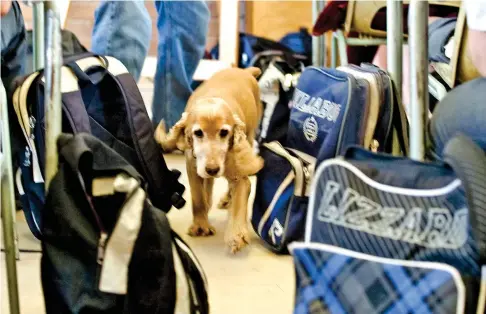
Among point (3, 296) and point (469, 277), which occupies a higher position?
point (469, 277)

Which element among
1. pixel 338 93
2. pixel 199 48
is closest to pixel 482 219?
pixel 338 93

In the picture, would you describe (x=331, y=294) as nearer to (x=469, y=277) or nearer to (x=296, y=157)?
(x=469, y=277)

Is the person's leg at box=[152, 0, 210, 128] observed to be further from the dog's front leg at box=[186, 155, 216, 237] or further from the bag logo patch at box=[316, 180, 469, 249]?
the bag logo patch at box=[316, 180, 469, 249]

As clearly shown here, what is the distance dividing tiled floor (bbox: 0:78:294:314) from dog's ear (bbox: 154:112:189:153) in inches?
9.2

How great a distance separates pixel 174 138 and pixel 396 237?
36.3 inches

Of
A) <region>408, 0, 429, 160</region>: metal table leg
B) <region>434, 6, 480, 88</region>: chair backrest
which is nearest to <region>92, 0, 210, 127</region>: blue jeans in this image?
<region>434, 6, 480, 88</region>: chair backrest

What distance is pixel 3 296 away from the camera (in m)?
1.24

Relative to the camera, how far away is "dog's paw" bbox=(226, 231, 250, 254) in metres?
1.52

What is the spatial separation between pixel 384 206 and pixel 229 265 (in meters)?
0.71

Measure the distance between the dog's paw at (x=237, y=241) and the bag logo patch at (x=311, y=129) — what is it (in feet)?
A: 0.92

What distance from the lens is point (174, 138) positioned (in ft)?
5.36

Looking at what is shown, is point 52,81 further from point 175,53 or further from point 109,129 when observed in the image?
point 175,53

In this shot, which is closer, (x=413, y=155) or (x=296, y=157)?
(x=413, y=155)

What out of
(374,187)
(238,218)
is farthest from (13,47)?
(374,187)
